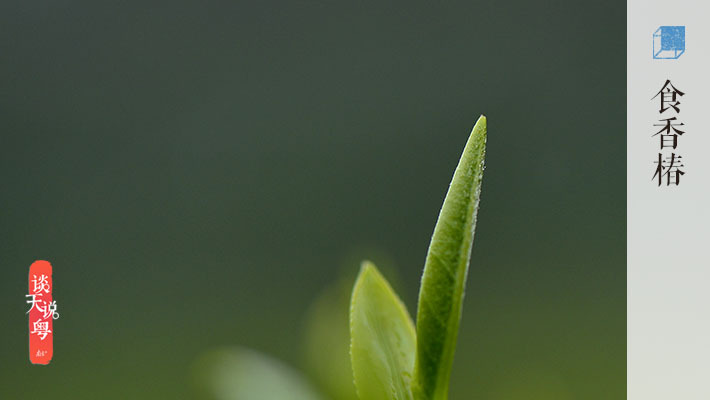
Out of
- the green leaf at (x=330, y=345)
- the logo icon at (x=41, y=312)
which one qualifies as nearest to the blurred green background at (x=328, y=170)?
the logo icon at (x=41, y=312)

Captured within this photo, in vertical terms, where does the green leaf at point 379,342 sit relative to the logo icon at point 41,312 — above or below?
above

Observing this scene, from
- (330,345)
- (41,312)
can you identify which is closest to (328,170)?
(41,312)

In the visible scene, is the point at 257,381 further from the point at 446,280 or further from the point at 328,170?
the point at 328,170

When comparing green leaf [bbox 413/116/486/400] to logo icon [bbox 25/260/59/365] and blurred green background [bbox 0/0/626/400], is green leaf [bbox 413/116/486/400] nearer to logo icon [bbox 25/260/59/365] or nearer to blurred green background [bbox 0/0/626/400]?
blurred green background [bbox 0/0/626/400]

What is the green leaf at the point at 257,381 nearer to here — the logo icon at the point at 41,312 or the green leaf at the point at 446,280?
the green leaf at the point at 446,280
